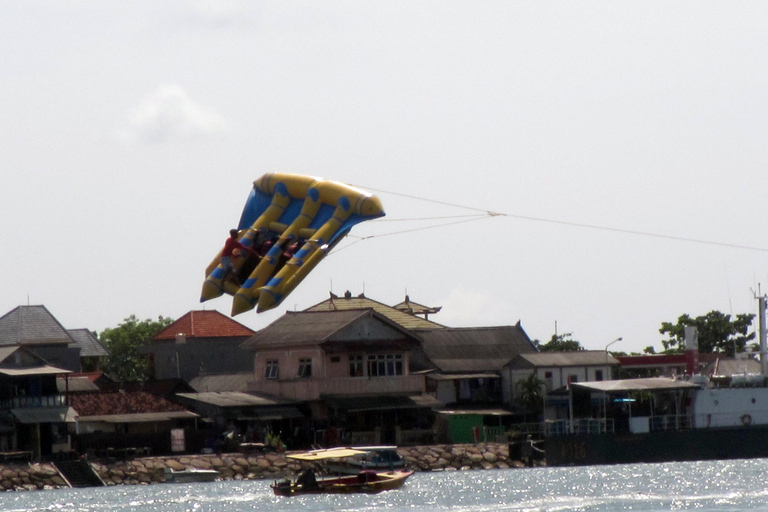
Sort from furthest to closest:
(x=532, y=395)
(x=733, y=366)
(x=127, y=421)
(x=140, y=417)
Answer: (x=733, y=366)
(x=532, y=395)
(x=140, y=417)
(x=127, y=421)

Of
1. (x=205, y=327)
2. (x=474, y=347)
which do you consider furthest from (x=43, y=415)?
(x=205, y=327)

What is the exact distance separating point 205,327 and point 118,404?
21462mm

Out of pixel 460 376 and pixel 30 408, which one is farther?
pixel 460 376

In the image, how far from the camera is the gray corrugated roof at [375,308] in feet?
280

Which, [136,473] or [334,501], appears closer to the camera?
[334,501]

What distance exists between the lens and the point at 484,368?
3125 inches

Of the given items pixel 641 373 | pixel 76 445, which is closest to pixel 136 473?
pixel 76 445

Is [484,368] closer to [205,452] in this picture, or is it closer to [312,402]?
[312,402]

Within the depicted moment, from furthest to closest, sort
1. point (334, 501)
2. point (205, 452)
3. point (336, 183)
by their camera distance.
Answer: point (205, 452) → point (334, 501) → point (336, 183)

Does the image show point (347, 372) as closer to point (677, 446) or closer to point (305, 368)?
point (305, 368)

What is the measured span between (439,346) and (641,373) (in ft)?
68.6

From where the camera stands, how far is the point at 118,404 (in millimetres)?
67188

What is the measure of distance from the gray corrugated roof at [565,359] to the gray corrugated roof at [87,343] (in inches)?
1079

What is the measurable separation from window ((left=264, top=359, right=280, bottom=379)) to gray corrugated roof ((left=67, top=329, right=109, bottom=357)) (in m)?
22.5
